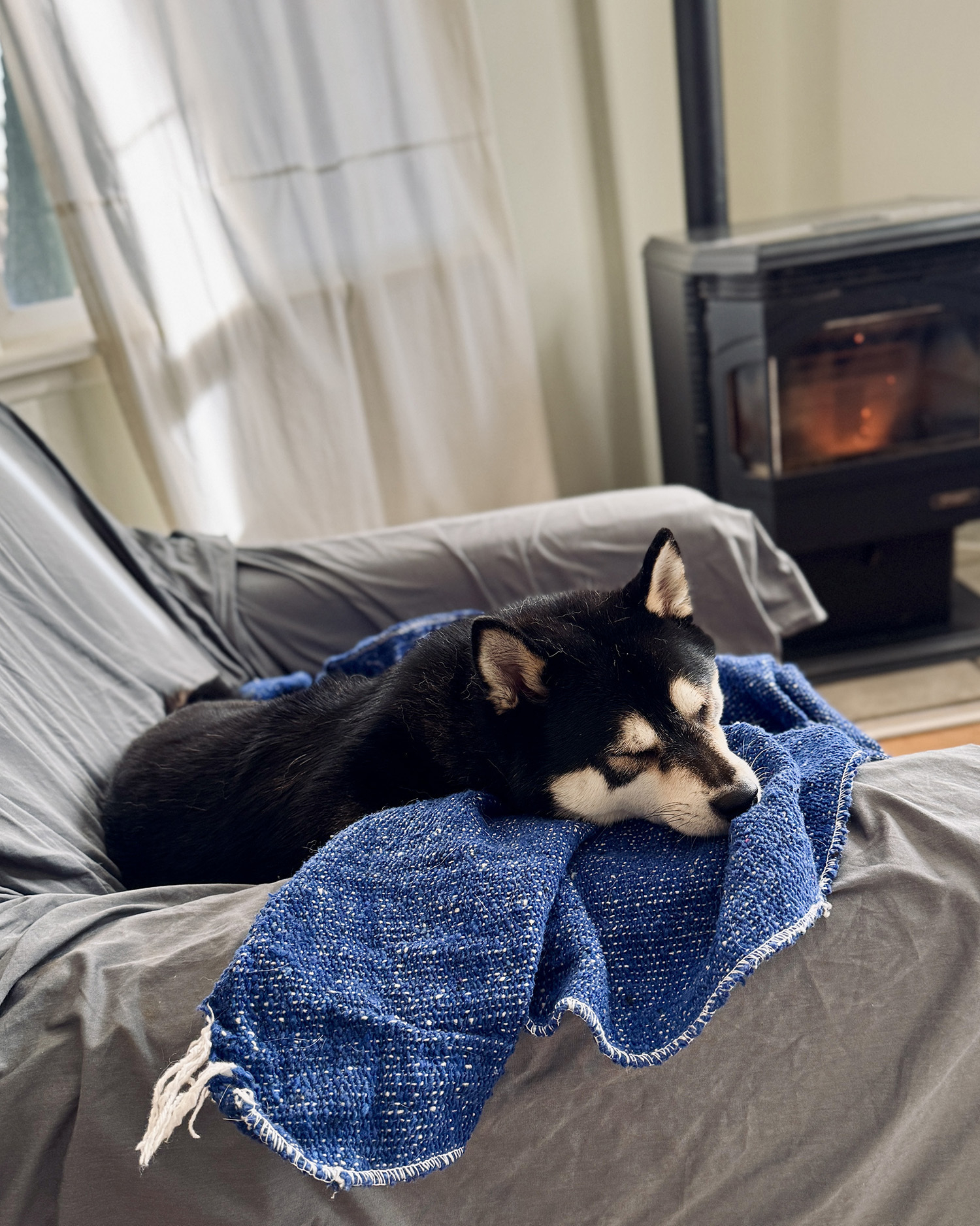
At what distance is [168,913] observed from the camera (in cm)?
98

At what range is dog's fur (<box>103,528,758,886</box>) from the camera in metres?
1.06

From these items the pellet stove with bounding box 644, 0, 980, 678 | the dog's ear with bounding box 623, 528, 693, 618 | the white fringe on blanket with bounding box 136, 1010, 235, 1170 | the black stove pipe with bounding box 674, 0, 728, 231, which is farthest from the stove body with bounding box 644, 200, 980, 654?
the white fringe on blanket with bounding box 136, 1010, 235, 1170

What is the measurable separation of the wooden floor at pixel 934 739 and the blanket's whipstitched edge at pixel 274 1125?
154cm

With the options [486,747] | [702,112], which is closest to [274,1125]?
[486,747]

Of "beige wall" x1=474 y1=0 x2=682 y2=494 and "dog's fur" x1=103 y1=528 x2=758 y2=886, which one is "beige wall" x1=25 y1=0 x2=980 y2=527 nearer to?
"beige wall" x1=474 y1=0 x2=682 y2=494

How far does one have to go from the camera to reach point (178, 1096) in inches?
29.5

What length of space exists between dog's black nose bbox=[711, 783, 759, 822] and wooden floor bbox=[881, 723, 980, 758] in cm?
135

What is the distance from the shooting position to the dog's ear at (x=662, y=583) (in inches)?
43.9

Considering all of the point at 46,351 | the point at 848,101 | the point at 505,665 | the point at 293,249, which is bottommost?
the point at 505,665

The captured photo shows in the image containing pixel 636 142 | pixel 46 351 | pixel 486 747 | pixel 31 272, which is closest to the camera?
pixel 486 747

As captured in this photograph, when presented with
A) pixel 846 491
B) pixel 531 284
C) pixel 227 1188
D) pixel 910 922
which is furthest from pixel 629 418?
pixel 227 1188

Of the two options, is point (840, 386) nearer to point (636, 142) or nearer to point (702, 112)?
point (702, 112)

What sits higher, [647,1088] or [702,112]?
[702,112]

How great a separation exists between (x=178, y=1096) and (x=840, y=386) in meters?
2.27
